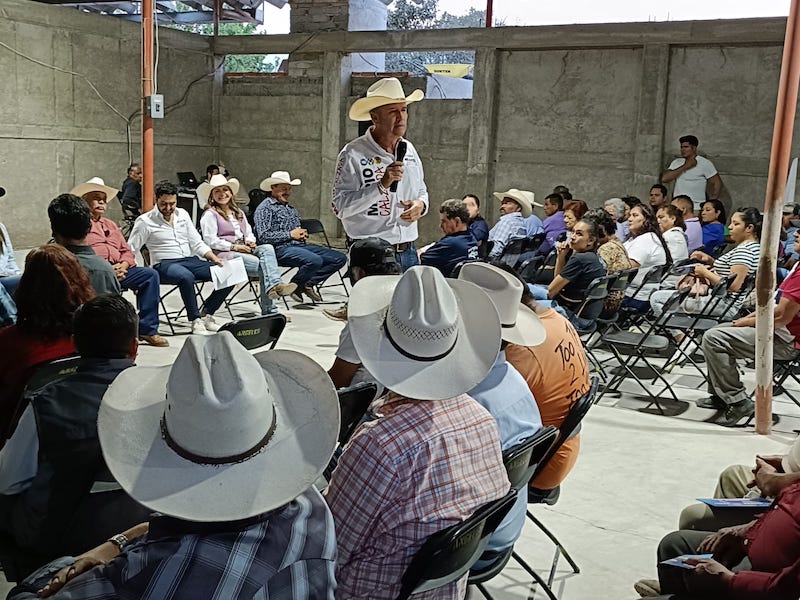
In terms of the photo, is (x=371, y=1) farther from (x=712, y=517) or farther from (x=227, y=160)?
(x=712, y=517)

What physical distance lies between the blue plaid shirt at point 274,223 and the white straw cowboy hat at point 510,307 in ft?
16.5

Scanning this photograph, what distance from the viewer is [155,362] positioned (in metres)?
5.66

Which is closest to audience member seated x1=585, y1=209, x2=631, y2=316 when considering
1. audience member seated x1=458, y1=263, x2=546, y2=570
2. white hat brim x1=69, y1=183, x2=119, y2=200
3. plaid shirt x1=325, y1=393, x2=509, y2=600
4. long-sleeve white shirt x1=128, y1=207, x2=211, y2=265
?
long-sleeve white shirt x1=128, y1=207, x2=211, y2=265

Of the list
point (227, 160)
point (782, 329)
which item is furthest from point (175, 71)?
point (782, 329)

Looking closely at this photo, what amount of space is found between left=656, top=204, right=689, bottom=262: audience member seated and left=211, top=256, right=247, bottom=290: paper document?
3.51 metres

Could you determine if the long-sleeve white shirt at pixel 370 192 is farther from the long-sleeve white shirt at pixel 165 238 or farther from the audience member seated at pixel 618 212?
the audience member seated at pixel 618 212

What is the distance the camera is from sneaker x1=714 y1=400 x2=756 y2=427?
4852 millimetres

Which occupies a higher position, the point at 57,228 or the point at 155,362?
the point at 57,228

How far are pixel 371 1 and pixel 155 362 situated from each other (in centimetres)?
902

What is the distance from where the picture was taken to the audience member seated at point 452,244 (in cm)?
635

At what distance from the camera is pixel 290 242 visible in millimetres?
7953

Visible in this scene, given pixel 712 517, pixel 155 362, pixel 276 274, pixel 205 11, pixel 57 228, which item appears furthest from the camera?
pixel 205 11

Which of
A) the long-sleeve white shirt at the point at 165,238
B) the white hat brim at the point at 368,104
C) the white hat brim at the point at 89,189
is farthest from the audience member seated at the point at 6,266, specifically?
the white hat brim at the point at 368,104

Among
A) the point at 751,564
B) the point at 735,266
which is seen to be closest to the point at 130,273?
the point at 735,266
